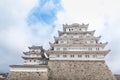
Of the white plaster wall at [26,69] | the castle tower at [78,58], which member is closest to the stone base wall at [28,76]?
the white plaster wall at [26,69]

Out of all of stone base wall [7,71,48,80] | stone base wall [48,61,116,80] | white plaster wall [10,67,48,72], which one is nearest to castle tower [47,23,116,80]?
stone base wall [48,61,116,80]

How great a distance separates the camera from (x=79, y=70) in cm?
2975

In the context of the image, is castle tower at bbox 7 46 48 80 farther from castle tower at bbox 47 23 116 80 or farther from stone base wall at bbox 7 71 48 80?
castle tower at bbox 47 23 116 80

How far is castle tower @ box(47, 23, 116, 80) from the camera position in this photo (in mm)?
29141

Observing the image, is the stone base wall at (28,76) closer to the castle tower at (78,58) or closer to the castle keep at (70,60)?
the castle keep at (70,60)

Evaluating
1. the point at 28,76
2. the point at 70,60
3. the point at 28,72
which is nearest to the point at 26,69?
the point at 28,72

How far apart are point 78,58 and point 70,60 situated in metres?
1.54

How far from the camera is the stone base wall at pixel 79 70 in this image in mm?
28875

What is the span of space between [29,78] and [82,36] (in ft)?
43.6

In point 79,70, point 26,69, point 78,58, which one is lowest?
point 79,70

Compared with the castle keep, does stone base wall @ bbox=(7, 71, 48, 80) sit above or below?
below

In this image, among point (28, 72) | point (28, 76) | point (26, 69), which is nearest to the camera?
point (28, 76)

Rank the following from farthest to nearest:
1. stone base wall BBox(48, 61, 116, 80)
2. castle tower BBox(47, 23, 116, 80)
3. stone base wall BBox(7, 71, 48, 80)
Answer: castle tower BBox(47, 23, 116, 80)
stone base wall BBox(48, 61, 116, 80)
stone base wall BBox(7, 71, 48, 80)

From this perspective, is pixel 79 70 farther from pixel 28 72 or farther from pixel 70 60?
pixel 28 72
